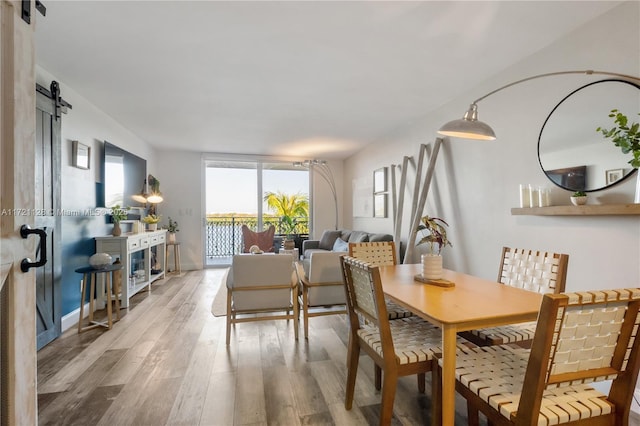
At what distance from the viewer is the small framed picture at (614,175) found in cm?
185

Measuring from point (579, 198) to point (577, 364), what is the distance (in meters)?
1.41

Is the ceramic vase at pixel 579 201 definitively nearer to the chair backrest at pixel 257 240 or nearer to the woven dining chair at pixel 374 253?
the woven dining chair at pixel 374 253

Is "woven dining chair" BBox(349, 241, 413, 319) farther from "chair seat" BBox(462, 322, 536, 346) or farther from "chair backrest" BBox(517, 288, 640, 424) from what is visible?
"chair backrest" BBox(517, 288, 640, 424)

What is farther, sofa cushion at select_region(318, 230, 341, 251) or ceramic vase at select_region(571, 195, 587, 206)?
sofa cushion at select_region(318, 230, 341, 251)

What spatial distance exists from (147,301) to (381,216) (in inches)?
142

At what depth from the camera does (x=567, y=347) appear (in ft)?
3.35

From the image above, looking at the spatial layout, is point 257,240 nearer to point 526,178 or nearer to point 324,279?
point 324,279

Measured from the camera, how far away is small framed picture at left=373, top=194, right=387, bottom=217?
193 inches

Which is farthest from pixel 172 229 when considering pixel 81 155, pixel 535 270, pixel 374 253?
pixel 535 270

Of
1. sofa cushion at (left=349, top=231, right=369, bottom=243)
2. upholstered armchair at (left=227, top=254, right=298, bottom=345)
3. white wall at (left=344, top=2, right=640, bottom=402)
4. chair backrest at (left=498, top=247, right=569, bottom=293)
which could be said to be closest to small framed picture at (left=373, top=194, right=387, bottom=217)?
sofa cushion at (left=349, top=231, right=369, bottom=243)

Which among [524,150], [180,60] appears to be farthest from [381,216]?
[180,60]

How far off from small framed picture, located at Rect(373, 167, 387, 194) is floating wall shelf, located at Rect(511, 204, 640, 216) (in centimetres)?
254

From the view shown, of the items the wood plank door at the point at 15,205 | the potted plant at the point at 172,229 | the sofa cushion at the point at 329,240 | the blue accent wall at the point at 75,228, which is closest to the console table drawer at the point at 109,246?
the blue accent wall at the point at 75,228

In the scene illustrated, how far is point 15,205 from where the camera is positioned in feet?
3.48
